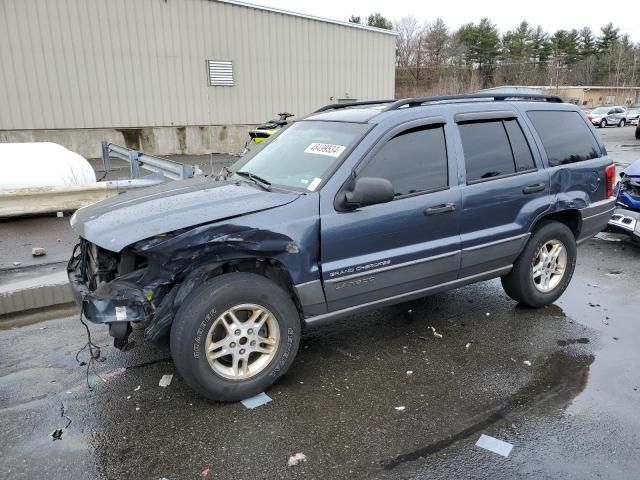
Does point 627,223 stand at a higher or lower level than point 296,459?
higher

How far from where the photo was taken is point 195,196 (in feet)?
11.7

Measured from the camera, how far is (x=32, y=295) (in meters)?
5.11

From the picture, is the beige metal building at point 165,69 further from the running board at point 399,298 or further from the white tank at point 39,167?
the running board at point 399,298

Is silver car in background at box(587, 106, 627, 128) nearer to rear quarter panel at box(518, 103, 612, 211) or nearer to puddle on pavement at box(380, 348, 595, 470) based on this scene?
rear quarter panel at box(518, 103, 612, 211)

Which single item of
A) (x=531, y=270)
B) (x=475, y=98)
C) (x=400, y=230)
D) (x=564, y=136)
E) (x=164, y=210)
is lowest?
(x=531, y=270)

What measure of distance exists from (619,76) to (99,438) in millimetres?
88762

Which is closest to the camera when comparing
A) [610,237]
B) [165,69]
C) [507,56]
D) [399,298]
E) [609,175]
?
[399,298]

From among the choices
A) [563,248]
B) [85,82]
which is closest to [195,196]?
[563,248]

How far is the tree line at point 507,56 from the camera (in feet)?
212

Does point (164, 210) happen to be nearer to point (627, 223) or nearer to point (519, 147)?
point (519, 147)

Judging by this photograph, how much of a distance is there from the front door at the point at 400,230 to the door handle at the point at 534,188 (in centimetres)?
81

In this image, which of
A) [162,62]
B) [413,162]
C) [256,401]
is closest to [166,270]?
[256,401]

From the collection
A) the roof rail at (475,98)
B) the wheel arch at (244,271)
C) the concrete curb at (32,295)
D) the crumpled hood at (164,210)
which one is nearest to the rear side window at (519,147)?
the roof rail at (475,98)

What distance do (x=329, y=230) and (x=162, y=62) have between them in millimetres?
15251
